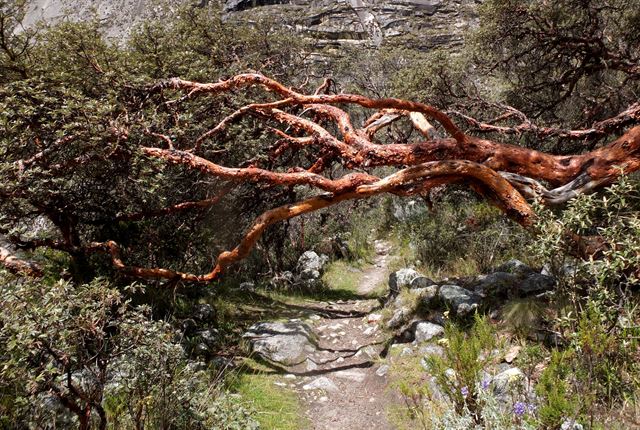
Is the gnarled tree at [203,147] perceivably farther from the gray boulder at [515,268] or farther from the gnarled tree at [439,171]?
the gray boulder at [515,268]

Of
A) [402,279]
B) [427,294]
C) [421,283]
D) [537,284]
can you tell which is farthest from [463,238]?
[537,284]

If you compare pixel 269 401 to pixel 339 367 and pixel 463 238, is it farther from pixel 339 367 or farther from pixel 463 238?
pixel 463 238

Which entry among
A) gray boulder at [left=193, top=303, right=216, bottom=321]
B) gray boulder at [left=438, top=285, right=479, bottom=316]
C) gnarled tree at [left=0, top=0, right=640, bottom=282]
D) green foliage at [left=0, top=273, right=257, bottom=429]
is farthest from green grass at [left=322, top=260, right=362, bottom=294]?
green foliage at [left=0, top=273, right=257, bottom=429]

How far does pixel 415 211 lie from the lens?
11859 mm

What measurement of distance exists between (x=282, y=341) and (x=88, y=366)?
12.0 ft

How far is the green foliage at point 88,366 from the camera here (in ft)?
8.78

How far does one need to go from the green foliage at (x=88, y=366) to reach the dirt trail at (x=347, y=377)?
4.57 ft

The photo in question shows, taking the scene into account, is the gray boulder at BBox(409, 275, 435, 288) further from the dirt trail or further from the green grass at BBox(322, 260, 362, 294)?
the green grass at BBox(322, 260, 362, 294)

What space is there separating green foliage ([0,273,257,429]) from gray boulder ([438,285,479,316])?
306 cm

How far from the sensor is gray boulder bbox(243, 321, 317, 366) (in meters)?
6.15

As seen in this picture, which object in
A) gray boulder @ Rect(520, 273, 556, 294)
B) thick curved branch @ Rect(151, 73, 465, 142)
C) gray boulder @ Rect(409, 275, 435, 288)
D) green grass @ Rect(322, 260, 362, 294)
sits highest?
thick curved branch @ Rect(151, 73, 465, 142)

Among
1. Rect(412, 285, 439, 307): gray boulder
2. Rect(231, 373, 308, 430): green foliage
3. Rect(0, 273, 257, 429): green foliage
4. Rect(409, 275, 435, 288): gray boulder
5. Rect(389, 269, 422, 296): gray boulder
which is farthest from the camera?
Rect(389, 269, 422, 296): gray boulder

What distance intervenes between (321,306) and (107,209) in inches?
164

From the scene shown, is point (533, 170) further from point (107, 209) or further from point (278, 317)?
point (107, 209)
